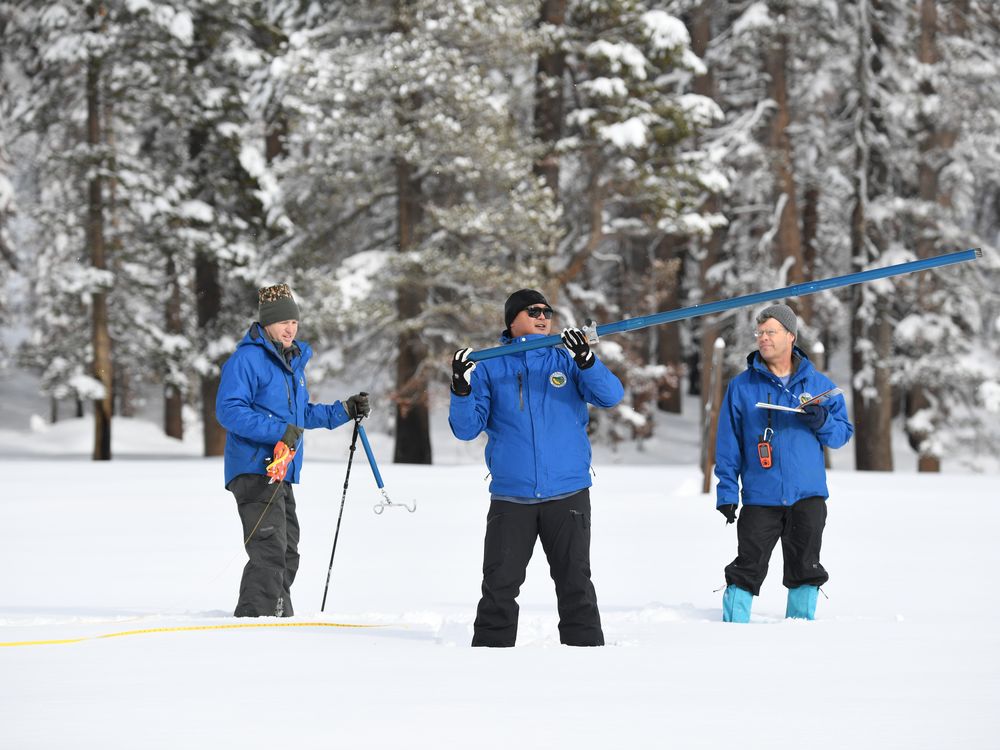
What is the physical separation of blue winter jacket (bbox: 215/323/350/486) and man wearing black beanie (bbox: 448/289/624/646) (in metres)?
1.48

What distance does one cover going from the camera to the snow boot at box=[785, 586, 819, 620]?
7974 mm

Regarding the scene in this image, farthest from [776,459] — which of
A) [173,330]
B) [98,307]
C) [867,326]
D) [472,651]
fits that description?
[173,330]

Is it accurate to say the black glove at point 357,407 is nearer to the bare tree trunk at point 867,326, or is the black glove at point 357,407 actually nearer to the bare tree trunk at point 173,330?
the bare tree trunk at point 867,326

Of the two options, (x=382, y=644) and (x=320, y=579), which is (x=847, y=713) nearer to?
(x=382, y=644)

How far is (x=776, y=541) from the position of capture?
7.86 metres

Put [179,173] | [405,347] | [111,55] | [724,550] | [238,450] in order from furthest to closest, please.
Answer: [179,173] → [111,55] → [405,347] → [724,550] → [238,450]

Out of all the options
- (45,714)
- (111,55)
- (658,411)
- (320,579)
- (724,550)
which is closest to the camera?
(45,714)

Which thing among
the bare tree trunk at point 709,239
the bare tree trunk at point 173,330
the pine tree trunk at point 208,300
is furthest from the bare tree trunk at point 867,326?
the bare tree trunk at point 173,330

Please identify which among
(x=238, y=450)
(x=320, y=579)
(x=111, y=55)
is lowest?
(x=320, y=579)

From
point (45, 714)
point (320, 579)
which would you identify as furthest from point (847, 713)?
point (320, 579)

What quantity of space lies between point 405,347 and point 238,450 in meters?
18.3

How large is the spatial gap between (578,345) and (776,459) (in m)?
1.89

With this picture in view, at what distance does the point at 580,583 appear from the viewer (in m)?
6.61

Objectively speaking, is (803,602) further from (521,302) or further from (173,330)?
A: (173,330)
